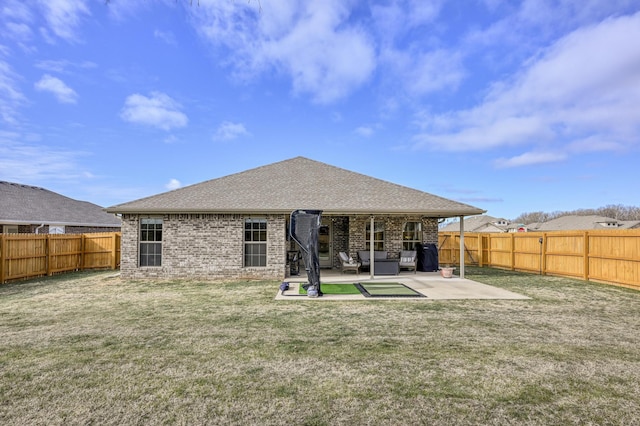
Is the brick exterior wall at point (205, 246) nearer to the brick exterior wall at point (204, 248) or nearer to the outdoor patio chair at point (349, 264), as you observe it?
the brick exterior wall at point (204, 248)

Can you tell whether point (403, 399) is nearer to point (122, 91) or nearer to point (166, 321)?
point (166, 321)

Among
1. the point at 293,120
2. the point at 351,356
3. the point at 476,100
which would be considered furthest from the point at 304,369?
the point at 476,100

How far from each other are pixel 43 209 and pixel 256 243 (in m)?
17.0

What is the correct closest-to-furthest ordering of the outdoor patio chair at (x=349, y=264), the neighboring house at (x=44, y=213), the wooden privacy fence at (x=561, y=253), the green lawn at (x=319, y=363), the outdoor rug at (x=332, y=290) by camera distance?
the green lawn at (x=319, y=363), the outdoor rug at (x=332, y=290), the wooden privacy fence at (x=561, y=253), the outdoor patio chair at (x=349, y=264), the neighboring house at (x=44, y=213)

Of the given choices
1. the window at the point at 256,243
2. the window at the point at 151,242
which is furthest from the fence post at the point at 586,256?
the window at the point at 151,242

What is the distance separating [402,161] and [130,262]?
17498mm

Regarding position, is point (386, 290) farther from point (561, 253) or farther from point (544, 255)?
point (544, 255)

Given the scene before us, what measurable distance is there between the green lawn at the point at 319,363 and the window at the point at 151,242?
4112 millimetres

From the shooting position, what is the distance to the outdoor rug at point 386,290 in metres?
9.19

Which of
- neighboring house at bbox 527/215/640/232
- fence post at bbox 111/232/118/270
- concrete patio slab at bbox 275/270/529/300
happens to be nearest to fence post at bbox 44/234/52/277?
fence post at bbox 111/232/118/270

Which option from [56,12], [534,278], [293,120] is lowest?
[534,278]

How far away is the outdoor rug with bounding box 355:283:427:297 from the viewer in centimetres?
919

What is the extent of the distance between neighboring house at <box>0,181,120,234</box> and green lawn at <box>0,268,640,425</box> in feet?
45.5

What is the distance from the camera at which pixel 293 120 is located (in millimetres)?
19016
